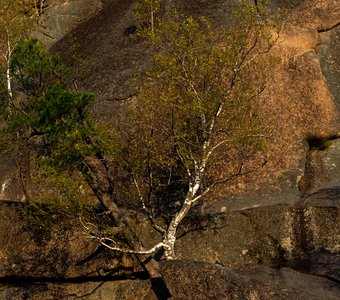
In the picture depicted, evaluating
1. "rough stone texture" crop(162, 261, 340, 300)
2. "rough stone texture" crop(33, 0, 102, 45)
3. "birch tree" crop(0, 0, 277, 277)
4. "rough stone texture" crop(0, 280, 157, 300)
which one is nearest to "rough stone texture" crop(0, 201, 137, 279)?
"rough stone texture" crop(0, 280, 157, 300)

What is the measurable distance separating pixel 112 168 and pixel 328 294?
61.4 ft

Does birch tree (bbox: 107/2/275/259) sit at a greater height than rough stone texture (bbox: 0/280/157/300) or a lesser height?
greater

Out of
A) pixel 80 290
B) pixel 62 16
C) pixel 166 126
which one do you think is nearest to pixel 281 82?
pixel 166 126

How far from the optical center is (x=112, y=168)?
3266cm

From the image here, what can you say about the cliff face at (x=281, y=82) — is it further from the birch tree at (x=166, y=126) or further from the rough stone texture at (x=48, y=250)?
the rough stone texture at (x=48, y=250)

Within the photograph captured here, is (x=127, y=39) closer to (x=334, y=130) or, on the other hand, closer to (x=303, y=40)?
(x=303, y=40)

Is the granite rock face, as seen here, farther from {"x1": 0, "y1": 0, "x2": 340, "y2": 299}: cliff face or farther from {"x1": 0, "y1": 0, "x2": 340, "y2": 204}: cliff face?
{"x1": 0, "y1": 0, "x2": 340, "y2": 204}: cliff face

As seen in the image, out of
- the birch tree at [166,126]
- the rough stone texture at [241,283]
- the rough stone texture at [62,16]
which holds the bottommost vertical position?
the rough stone texture at [241,283]

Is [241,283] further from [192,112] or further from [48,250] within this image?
[48,250]

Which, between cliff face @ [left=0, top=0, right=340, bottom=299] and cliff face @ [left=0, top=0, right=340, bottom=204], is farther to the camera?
cliff face @ [left=0, top=0, right=340, bottom=204]

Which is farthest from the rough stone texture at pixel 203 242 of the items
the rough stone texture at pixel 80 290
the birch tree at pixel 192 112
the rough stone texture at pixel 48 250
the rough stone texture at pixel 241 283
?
the rough stone texture at pixel 241 283

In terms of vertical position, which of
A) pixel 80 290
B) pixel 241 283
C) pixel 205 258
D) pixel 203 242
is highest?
pixel 241 283

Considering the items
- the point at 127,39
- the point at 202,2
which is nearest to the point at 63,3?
the point at 127,39

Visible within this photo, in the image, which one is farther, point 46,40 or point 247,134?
point 46,40
